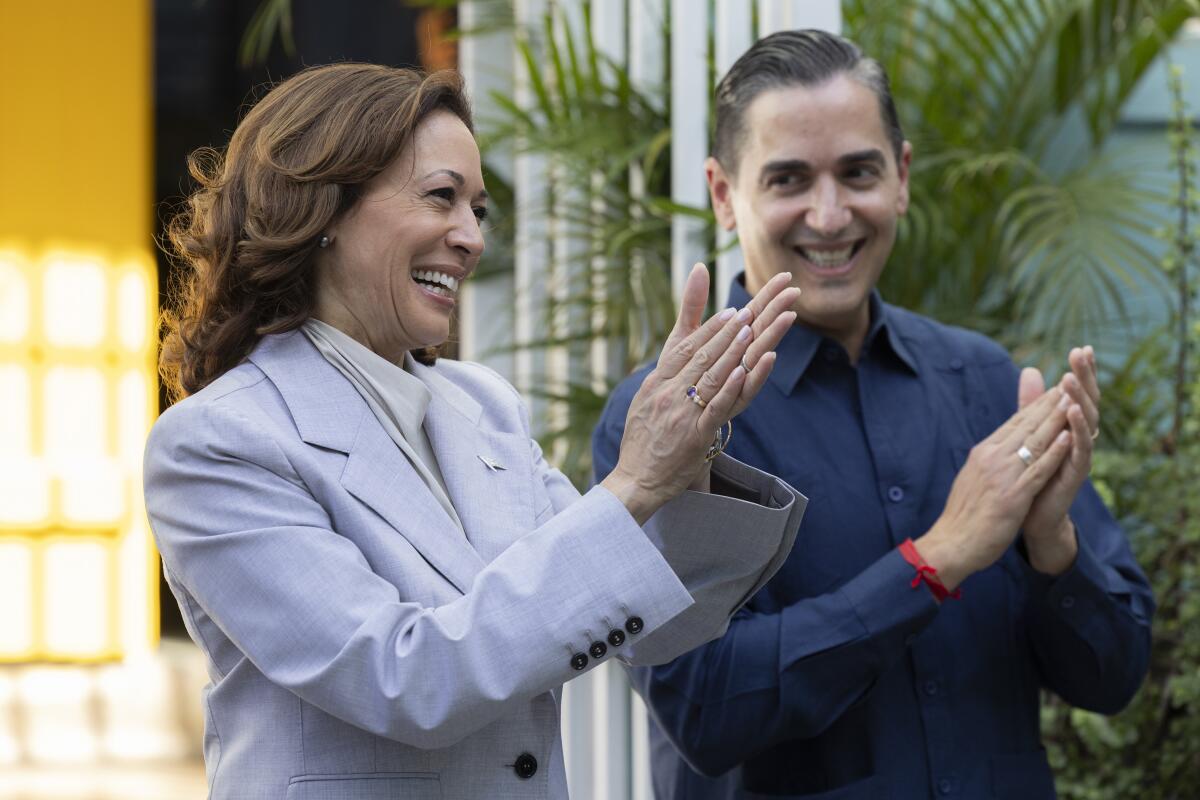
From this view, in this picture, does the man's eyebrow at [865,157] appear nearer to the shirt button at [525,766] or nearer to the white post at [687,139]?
the shirt button at [525,766]

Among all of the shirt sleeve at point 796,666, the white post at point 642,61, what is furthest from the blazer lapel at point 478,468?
the white post at point 642,61

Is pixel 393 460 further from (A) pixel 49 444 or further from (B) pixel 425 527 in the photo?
(A) pixel 49 444

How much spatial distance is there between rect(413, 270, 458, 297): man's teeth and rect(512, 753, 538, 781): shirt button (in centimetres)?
46

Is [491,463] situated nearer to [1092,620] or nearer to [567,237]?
[1092,620]

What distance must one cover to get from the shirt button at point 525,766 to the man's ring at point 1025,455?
0.66 metres

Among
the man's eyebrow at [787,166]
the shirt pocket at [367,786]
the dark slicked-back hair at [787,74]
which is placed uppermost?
the dark slicked-back hair at [787,74]

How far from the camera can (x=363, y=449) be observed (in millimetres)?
1521

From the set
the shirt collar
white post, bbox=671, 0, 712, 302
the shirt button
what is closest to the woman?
the shirt button

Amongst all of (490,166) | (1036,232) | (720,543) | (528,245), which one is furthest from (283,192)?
(490,166)

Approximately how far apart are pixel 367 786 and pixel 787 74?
1.01m

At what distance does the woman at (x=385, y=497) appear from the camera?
139 cm

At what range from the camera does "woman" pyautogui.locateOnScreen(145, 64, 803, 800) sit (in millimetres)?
1390

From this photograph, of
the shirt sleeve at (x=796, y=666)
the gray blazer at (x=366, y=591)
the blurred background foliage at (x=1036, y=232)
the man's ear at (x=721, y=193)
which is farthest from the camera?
the blurred background foliage at (x=1036, y=232)

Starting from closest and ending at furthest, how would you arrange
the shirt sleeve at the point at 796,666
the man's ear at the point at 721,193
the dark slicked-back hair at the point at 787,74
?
the shirt sleeve at the point at 796,666, the dark slicked-back hair at the point at 787,74, the man's ear at the point at 721,193
